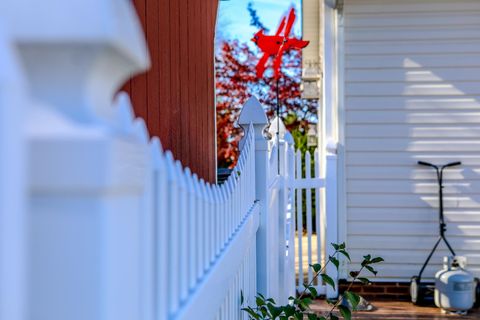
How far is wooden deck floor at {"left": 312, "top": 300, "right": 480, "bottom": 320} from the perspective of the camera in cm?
475

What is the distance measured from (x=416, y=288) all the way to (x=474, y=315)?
49 cm

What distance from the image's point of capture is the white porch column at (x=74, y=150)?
451 mm

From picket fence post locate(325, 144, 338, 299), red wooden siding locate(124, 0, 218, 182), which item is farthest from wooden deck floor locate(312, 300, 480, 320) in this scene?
red wooden siding locate(124, 0, 218, 182)

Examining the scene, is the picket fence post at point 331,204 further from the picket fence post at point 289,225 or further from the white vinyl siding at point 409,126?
the picket fence post at point 289,225

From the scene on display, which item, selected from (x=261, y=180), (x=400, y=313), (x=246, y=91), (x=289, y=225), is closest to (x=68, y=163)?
(x=261, y=180)

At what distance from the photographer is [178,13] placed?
2.43 metres

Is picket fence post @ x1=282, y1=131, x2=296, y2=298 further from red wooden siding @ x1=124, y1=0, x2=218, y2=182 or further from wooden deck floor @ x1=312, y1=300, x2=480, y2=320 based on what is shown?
red wooden siding @ x1=124, y1=0, x2=218, y2=182

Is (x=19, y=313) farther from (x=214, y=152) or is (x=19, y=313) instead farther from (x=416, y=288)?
A: (x=416, y=288)

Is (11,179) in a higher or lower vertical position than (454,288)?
higher

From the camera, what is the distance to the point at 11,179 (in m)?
0.42

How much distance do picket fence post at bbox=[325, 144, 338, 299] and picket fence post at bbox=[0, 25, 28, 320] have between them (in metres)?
4.92

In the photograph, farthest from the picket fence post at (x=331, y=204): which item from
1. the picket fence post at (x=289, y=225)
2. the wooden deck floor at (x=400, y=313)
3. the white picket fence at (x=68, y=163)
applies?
the white picket fence at (x=68, y=163)

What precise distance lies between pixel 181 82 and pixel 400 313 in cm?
316

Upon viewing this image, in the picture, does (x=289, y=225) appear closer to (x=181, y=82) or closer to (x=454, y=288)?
(x=454, y=288)
